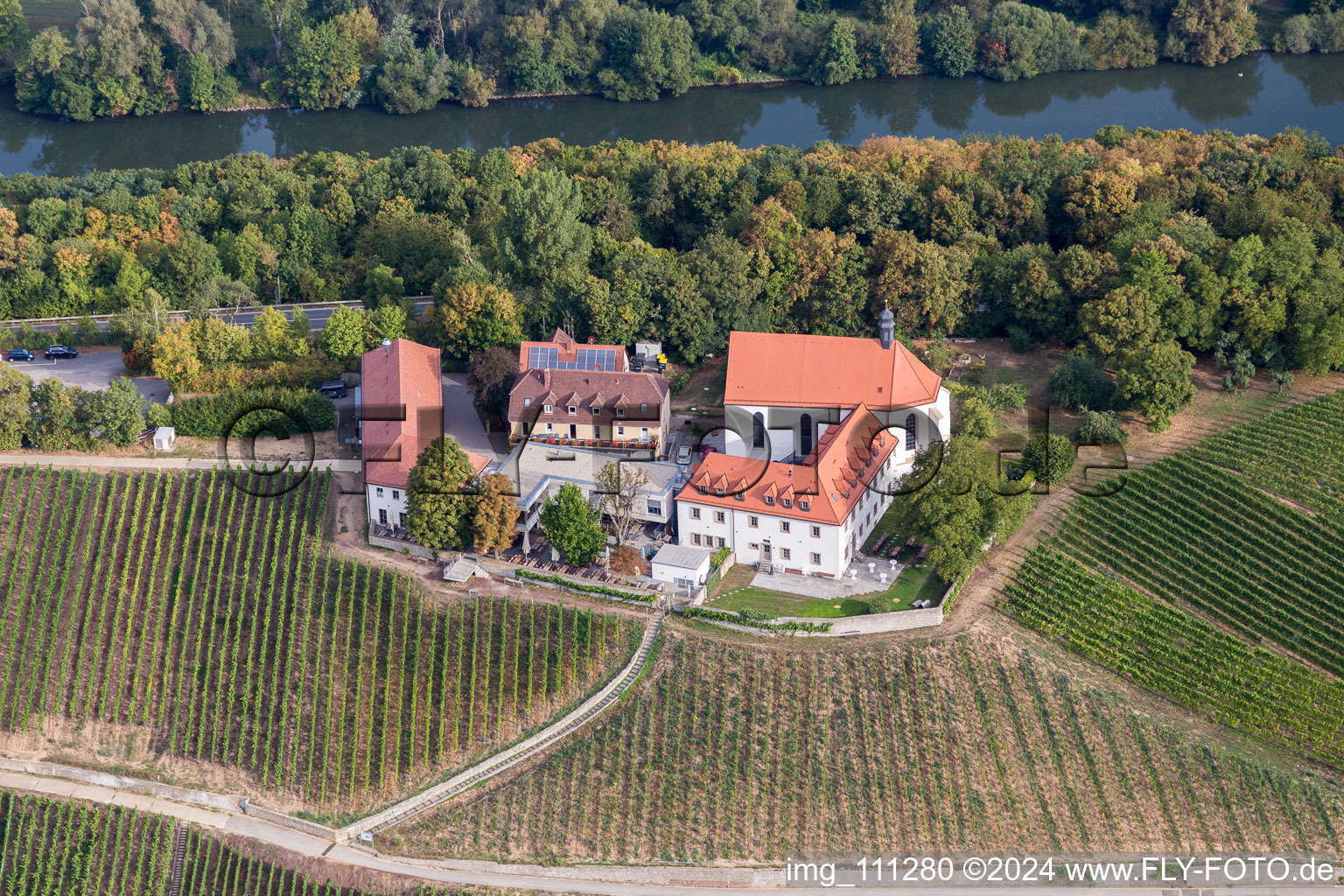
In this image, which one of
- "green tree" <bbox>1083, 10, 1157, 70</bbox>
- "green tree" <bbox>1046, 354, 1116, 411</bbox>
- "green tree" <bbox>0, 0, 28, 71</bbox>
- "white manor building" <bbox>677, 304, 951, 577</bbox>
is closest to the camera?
"white manor building" <bbox>677, 304, 951, 577</bbox>

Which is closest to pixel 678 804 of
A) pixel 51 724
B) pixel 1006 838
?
pixel 1006 838

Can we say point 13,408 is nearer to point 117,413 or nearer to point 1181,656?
point 117,413

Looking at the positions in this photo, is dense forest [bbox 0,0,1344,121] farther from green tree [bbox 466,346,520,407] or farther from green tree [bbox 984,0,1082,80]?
green tree [bbox 466,346,520,407]

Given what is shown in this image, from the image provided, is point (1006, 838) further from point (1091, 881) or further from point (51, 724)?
point (51, 724)

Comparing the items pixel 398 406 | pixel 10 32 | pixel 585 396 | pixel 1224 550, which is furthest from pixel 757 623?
pixel 10 32

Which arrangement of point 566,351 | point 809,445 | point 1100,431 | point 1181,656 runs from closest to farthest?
point 1181,656 → point 1100,431 → point 809,445 → point 566,351

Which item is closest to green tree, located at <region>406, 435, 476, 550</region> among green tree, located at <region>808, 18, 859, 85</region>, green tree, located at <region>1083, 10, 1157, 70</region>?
green tree, located at <region>808, 18, 859, 85</region>
